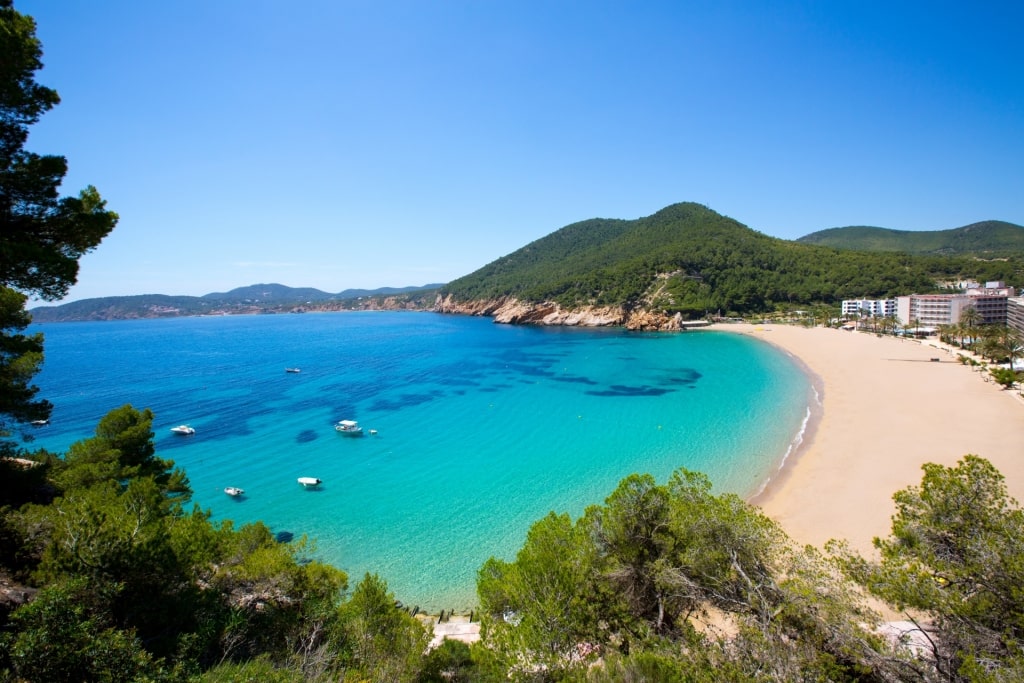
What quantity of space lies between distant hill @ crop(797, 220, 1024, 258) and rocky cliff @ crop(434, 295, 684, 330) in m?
127

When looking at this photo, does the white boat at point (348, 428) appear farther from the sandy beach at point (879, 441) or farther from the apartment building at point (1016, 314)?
the apartment building at point (1016, 314)

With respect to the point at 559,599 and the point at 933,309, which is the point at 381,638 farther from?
the point at 933,309

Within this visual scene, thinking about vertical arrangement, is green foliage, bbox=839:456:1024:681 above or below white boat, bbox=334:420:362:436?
above

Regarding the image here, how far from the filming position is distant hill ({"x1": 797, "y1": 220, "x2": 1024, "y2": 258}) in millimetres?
149625

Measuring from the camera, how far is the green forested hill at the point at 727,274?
291 feet

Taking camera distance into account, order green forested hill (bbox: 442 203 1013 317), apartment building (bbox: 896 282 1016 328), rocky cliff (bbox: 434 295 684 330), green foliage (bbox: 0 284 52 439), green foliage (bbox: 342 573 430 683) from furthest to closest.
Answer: green forested hill (bbox: 442 203 1013 317) → rocky cliff (bbox: 434 295 684 330) → apartment building (bbox: 896 282 1016 328) → green foliage (bbox: 0 284 52 439) → green foliage (bbox: 342 573 430 683)

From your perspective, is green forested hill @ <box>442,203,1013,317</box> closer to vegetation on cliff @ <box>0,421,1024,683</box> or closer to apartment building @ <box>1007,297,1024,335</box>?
apartment building @ <box>1007,297,1024,335</box>

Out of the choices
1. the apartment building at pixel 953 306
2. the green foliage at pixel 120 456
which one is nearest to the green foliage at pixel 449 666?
the green foliage at pixel 120 456

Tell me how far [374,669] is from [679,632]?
20.0 ft

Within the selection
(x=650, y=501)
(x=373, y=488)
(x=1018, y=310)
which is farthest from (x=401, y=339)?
(x=1018, y=310)

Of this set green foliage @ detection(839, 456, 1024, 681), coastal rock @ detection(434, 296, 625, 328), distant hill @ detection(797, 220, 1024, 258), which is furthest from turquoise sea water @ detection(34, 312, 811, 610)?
distant hill @ detection(797, 220, 1024, 258)

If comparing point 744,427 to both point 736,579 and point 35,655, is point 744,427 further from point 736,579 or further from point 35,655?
point 35,655

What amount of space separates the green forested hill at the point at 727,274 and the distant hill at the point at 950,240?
75.7 metres

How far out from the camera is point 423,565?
1520cm
